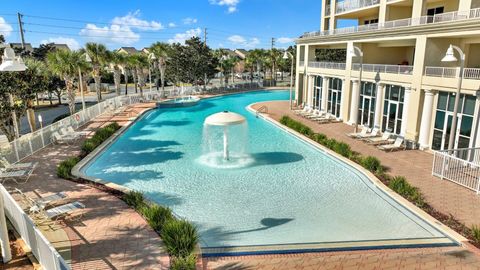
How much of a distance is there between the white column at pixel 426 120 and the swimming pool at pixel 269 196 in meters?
5.35

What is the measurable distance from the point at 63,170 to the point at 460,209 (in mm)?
14681

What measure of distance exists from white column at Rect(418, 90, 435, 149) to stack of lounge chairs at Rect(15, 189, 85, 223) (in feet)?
55.0

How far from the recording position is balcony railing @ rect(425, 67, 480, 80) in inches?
613

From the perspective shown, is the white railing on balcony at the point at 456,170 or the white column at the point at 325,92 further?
the white column at the point at 325,92

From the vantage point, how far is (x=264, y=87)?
5444 cm

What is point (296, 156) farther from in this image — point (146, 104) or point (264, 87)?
point (264, 87)

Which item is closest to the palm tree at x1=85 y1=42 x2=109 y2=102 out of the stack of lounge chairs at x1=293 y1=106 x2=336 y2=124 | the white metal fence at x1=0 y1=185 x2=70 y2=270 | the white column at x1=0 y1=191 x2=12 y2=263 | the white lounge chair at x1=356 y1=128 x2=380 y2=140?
the stack of lounge chairs at x1=293 y1=106 x2=336 y2=124

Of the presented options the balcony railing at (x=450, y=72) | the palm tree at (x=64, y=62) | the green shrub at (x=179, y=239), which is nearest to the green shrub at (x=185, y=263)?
the green shrub at (x=179, y=239)

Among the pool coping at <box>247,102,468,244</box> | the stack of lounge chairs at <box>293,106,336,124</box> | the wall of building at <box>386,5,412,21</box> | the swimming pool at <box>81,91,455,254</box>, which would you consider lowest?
the swimming pool at <box>81,91,455,254</box>

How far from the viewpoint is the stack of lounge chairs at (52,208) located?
9430 mm

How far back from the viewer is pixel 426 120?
17.7 m

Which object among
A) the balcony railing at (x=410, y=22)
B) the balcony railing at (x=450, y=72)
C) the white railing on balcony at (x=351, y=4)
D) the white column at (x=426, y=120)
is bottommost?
the white column at (x=426, y=120)

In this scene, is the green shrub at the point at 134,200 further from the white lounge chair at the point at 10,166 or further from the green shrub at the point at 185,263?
the white lounge chair at the point at 10,166

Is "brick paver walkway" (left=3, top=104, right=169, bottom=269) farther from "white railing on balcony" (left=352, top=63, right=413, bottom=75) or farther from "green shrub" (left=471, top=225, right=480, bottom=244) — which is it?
"white railing on balcony" (left=352, top=63, right=413, bottom=75)
